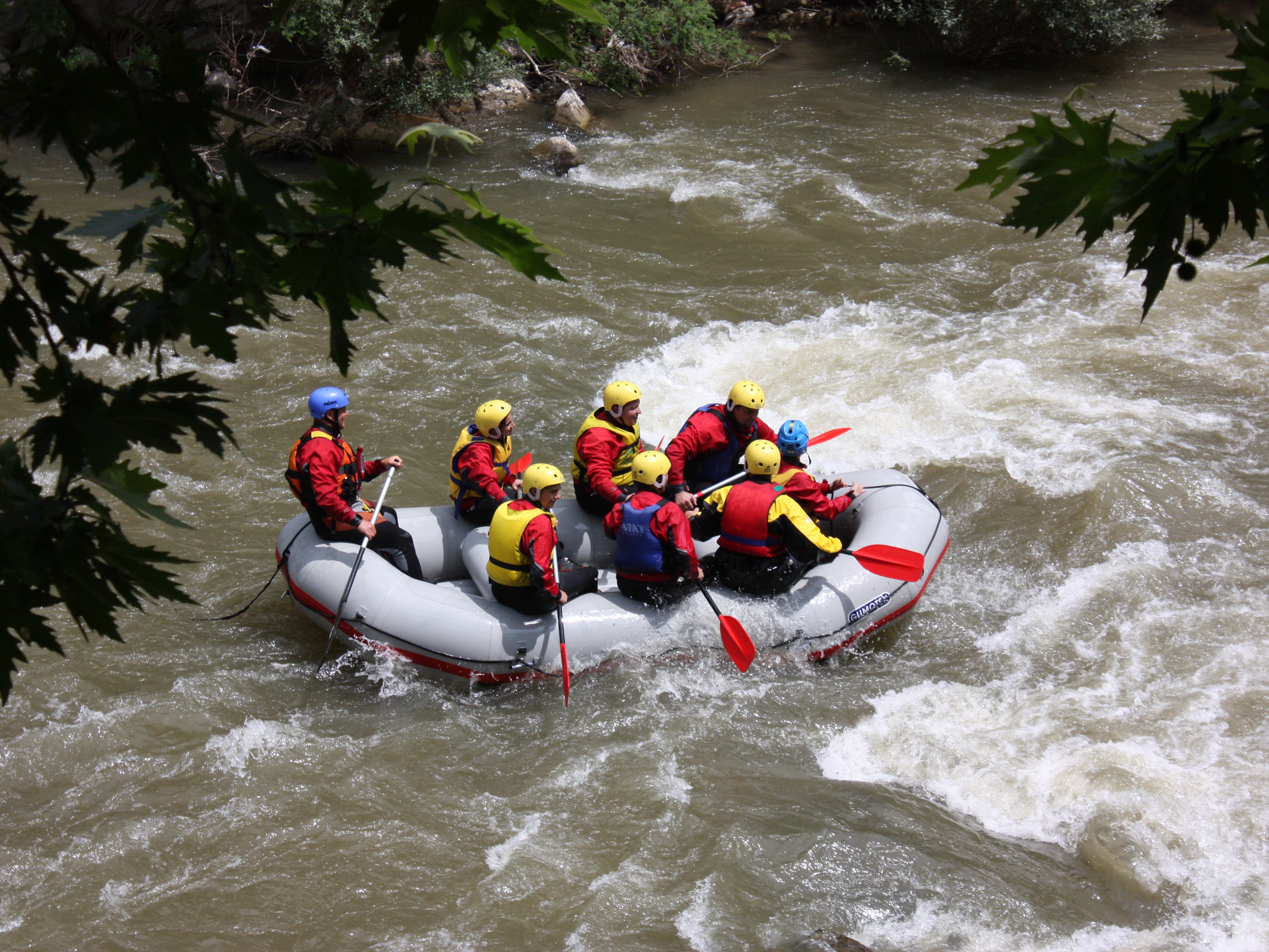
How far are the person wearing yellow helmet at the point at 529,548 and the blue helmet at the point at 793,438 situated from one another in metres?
1.58

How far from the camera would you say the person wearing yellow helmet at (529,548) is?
5418 mm

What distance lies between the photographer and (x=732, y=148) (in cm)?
1348

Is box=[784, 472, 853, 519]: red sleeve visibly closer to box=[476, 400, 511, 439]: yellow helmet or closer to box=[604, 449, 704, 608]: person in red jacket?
box=[604, 449, 704, 608]: person in red jacket

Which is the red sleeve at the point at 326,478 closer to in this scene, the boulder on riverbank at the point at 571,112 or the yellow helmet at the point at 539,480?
the yellow helmet at the point at 539,480

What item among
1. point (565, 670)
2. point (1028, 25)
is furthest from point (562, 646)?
point (1028, 25)

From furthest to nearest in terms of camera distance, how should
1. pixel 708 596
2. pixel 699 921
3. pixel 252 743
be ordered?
pixel 708 596 → pixel 252 743 → pixel 699 921

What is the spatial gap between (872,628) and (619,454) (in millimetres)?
1987

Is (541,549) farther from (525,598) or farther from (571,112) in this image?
(571,112)

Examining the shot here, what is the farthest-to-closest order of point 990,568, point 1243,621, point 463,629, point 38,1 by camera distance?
point 990,568
point 1243,621
point 463,629
point 38,1

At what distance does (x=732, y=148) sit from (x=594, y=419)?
8449 millimetres

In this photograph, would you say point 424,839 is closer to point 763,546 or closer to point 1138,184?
point 763,546

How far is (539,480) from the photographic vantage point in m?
5.64

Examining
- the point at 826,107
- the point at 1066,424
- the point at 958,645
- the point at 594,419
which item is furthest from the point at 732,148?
the point at 958,645

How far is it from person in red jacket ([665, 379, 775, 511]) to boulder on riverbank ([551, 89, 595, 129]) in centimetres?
928
